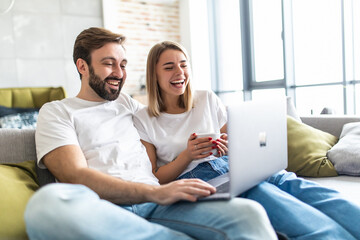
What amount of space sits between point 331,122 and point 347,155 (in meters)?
0.51

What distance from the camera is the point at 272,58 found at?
16.2ft

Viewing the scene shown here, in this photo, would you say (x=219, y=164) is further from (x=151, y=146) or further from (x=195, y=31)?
(x=195, y=31)

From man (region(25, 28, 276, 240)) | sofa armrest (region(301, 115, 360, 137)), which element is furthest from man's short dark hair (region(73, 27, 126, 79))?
sofa armrest (region(301, 115, 360, 137))

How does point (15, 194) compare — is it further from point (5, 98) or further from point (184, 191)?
point (5, 98)

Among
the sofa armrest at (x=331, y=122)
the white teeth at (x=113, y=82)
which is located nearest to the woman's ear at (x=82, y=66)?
the white teeth at (x=113, y=82)

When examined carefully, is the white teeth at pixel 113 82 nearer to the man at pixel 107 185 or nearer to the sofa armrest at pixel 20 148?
the man at pixel 107 185

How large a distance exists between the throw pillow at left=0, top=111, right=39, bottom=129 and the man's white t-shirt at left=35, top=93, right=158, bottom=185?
6.10 ft

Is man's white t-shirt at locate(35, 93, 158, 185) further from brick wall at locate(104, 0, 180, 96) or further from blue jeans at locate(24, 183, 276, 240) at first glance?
brick wall at locate(104, 0, 180, 96)

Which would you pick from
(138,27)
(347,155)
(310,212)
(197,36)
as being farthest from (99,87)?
(197,36)

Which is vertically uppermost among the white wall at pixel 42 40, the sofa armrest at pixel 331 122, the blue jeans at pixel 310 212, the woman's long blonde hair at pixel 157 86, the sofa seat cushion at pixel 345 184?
the white wall at pixel 42 40

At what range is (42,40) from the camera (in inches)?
182

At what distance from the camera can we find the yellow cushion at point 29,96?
4098 mm

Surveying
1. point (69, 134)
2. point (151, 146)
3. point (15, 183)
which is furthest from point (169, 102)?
point (15, 183)

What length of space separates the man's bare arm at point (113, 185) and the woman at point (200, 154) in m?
0.28
